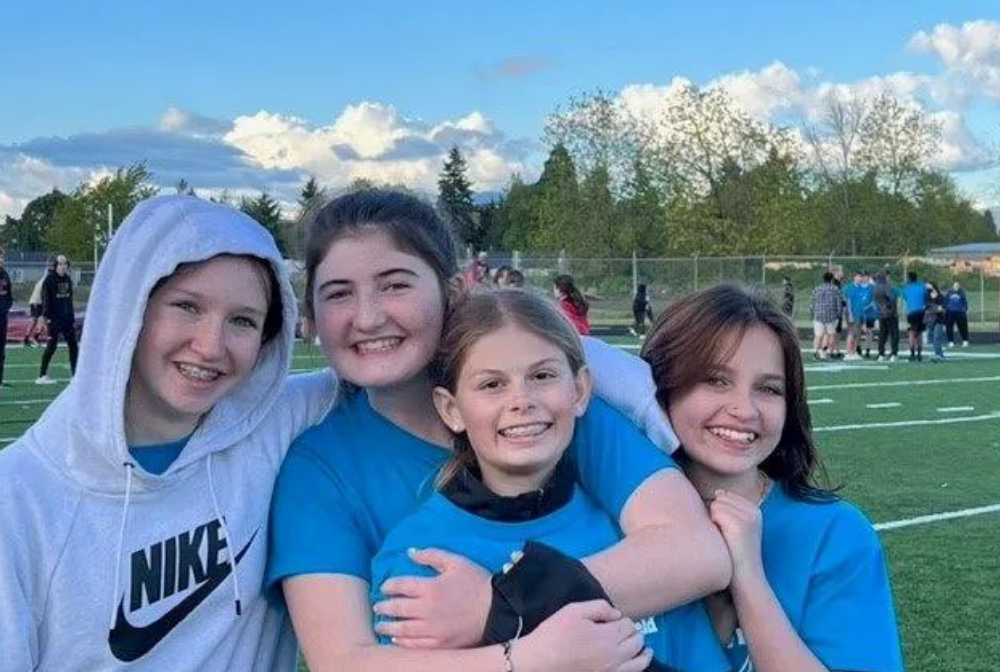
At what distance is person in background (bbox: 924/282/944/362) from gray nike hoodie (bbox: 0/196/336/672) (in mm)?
23085

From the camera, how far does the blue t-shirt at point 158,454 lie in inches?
92.0

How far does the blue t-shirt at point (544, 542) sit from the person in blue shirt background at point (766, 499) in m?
0.07

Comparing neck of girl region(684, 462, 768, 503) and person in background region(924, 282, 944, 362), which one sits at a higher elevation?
neck of girl region(684, 462, 768, 503)

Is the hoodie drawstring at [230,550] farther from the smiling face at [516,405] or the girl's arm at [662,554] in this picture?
the girl's arm at [662,554]

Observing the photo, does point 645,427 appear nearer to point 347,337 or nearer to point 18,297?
point 347,337

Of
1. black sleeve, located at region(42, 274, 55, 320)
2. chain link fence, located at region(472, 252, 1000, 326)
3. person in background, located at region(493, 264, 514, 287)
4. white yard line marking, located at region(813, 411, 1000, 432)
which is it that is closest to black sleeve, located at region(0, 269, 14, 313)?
black sleeve, located at region(42, 274, 55, 320)

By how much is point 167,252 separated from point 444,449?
650mm

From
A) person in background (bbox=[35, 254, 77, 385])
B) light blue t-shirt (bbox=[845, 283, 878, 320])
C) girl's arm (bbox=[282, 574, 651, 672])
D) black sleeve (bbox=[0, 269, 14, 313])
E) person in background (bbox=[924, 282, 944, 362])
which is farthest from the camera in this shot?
light blue t-shirt (bbox=[845, 283, 878, 320])

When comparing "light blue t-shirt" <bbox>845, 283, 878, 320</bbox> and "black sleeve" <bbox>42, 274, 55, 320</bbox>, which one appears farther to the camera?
"light blue t-shirt" <bbox>845, 283, 878, 320</bbox>

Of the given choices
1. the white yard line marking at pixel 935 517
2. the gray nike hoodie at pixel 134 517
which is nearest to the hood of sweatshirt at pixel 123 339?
the gray nike hoodie at pixel 134 517

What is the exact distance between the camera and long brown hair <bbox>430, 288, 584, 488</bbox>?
2301 mm

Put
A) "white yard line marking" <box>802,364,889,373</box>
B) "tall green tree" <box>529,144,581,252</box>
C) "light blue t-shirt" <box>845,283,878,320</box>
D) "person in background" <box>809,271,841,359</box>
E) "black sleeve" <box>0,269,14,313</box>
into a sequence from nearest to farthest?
"black sleeve" <box>0,269,14,313</box>, "white yard line marking" <box>802,364,889,373</box>, "person in background" <box>809,271,841,359</box>, "light blue t-shirt" <box>845,283,878,320</box>, "tall green tree" <box>529,144,581,252</box>

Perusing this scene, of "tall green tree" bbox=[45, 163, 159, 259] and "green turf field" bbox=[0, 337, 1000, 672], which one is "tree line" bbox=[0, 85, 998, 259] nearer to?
"tall green tree" bbox=[45, 163, 159, 259]

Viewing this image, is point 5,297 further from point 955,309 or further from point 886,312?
point 955,309
